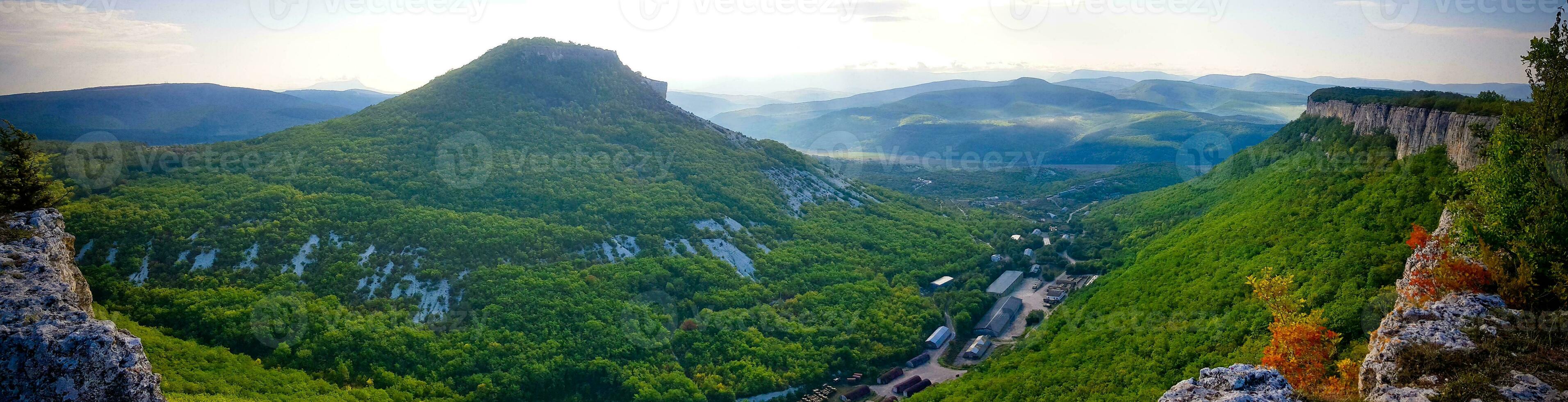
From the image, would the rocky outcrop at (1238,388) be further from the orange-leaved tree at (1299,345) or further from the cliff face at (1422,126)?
the cliff face at (1422,126)

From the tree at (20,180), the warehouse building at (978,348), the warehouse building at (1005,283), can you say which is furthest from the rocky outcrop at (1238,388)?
the warehouse building at (1005,283)

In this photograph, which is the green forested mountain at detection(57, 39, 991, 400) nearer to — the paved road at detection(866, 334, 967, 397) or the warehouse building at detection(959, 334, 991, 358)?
the paved road at detection(866, 334, 967, 397)

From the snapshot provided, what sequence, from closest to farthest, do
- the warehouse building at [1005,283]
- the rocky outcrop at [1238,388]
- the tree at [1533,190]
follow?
the rocky outcrop at [1238,388] < the tree at [1533,190] < the warehouse building at [1005,283]

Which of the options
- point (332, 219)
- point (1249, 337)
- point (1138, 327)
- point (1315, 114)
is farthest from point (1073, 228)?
point (332, 219)

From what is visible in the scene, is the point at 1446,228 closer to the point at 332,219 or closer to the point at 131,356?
the point at 131,356

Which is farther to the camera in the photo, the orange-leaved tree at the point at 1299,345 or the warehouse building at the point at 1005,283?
the warehouse building at the point at 1005,283

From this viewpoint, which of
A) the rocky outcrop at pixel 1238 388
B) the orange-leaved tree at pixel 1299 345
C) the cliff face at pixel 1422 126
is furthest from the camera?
the cliff face at pixel 1422 126
